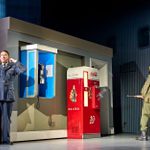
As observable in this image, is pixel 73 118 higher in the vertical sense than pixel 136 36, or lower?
lower

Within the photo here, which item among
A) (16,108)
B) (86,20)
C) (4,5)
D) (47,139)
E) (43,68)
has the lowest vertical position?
(47,139)

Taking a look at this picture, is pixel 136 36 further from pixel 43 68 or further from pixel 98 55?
pixel 43 68

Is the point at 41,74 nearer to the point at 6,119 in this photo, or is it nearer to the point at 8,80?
the point at 8,80

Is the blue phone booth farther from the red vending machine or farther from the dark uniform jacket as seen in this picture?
the dark uniform jacket

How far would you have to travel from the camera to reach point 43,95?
8.59 metres

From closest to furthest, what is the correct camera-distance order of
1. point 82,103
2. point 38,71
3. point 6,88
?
1. point 6,88
2. point 38,71
3. point 82,103

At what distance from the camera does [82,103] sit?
8.88 meters

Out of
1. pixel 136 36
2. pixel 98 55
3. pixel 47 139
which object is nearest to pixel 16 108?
pixel 47 139

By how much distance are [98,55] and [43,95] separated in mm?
2816

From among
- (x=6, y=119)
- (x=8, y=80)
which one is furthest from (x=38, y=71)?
(x=6, y=119)

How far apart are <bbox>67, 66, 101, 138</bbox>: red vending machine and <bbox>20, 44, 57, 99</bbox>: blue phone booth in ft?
2.26

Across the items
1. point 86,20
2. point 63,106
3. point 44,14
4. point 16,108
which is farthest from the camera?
point 44,14

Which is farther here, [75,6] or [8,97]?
[75,6]

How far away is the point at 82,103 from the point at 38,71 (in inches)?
53.9
